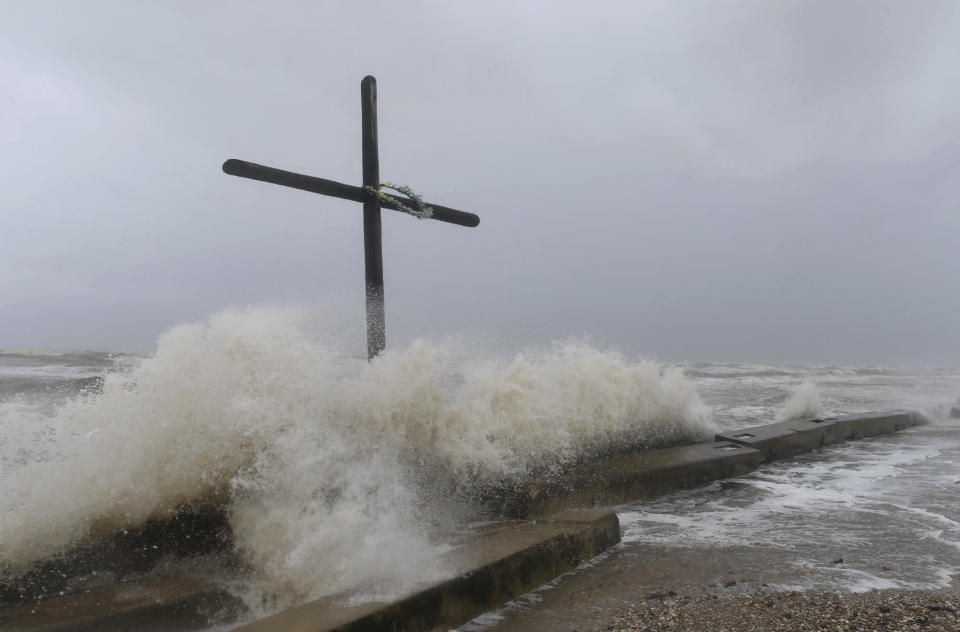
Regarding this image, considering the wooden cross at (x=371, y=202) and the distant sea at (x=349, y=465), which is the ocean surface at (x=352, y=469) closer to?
the distant sea at (x=349, y=465)

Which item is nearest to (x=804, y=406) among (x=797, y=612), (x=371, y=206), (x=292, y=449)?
(x=797, y=612)

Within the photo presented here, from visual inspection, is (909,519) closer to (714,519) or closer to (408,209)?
(714,519)

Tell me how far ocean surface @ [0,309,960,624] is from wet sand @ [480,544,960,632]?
0.23 meters

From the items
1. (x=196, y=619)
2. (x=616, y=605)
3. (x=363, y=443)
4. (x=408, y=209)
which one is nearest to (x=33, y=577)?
(x=196, y=619)

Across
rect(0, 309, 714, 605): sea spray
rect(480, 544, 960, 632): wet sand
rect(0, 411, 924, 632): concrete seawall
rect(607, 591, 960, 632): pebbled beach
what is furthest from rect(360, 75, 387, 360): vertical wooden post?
rect(607, 591, 960, 632): pebbled beach

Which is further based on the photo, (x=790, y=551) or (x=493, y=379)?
(x=493, y=379)

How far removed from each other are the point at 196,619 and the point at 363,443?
5.50 ft

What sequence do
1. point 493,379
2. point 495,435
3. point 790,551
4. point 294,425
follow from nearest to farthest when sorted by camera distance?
point 790,551 → point 294,425 → point 495,435 → point 493,379

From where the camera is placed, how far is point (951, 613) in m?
2.22

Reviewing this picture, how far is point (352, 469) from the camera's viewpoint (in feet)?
11.1

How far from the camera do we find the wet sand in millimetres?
2189

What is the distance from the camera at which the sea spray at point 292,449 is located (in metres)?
2.73

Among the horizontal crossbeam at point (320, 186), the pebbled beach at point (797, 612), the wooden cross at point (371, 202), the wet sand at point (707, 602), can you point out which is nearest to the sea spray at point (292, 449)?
the wooden cross at point (371, 202)

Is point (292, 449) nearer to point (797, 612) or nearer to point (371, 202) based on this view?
point (371, 202)
